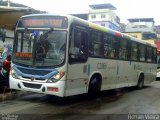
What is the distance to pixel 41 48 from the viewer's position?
421 inches

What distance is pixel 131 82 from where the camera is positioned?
17219 millimetres

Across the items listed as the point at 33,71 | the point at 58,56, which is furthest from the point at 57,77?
the point at 33,71

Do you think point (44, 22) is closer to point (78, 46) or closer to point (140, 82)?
point (78, 46)

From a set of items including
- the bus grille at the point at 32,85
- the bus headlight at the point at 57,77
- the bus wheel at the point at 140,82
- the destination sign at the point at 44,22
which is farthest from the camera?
the bus wheel at the point at 140,82

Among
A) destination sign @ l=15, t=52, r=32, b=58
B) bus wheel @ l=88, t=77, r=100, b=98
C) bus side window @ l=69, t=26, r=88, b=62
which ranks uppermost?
bus side window @ l=69, t=26, r=88, b=62

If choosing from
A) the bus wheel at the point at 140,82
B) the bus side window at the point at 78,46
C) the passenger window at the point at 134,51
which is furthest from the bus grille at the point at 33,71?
the bus wheel at the point at 140,82

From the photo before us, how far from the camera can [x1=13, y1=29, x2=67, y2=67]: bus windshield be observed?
34.4 feet

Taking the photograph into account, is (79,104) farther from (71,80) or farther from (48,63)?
(48,63)

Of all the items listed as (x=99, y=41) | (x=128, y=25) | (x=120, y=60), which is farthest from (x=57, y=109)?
(x=128, y=25)

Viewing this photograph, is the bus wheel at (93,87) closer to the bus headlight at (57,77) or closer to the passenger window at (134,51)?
the bus headlight at (57,77)

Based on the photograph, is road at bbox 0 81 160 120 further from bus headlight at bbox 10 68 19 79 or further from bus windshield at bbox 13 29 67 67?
bus windshield at bbox 13 29 67 67

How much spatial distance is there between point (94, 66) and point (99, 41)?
1078mm

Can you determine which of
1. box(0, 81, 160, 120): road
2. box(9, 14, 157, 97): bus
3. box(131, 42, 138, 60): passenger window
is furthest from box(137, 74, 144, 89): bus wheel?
box(0, 81, 160, 120): road

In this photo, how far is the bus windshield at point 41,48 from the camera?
10492 millimetres
